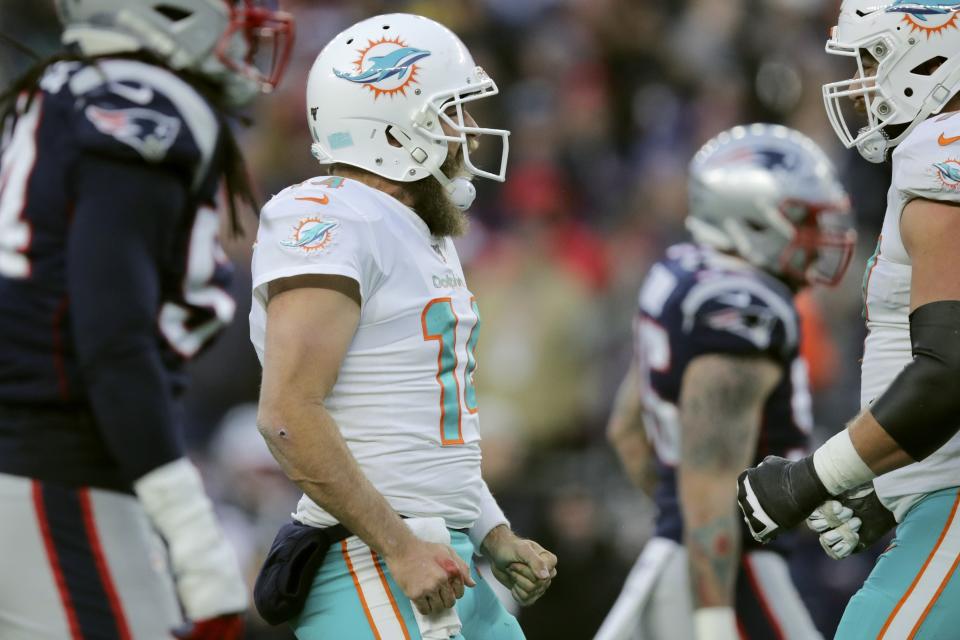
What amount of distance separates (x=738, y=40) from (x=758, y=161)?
16.7 ft

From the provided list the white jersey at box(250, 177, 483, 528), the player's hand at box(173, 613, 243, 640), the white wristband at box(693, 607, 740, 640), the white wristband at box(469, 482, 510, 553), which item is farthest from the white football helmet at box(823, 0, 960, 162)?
the player's hand at box(173, 613, 243, 640)

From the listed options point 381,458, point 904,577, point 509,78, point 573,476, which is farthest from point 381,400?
point 509,78

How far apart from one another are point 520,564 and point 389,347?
0.70m

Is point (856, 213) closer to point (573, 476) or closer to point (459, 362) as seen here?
point (573, 476)

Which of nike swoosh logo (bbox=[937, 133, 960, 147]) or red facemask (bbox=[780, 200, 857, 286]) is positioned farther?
red facemask (bbox=[780, 200, 857, 286])

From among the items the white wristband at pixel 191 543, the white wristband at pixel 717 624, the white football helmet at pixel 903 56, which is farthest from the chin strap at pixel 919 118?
the white wristband at pixel 191 543

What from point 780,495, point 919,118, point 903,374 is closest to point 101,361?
point 780,495

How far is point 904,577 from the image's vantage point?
3.38 meters

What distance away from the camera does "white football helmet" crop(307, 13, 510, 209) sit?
3.44 metres

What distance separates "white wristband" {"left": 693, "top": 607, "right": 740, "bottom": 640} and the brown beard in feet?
6.49

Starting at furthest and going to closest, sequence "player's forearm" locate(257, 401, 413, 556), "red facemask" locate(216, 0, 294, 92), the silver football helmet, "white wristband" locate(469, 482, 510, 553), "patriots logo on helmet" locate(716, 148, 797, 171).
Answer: "patriots logo on helmet" locate(716, 148, 797, 171)
the silver football helmet
"red facemask" locate(216, 0, 294, 92)
"white wristband" locate(469, 482, 510, 553)
"player's forearm" locate(257, 401, 413, 556)

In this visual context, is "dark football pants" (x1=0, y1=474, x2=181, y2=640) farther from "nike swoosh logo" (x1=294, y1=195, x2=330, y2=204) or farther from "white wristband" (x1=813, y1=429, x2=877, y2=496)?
"white wristband" (x1=813, y1=429, x2=877, y2=496)

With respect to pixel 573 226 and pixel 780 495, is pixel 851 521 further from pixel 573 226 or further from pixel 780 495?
pixel 573 226

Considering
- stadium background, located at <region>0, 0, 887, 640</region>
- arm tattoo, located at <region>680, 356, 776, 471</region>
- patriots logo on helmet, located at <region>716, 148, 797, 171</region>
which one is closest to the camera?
arm tattoo, located at <region>680, 356, 776, 471</region>
